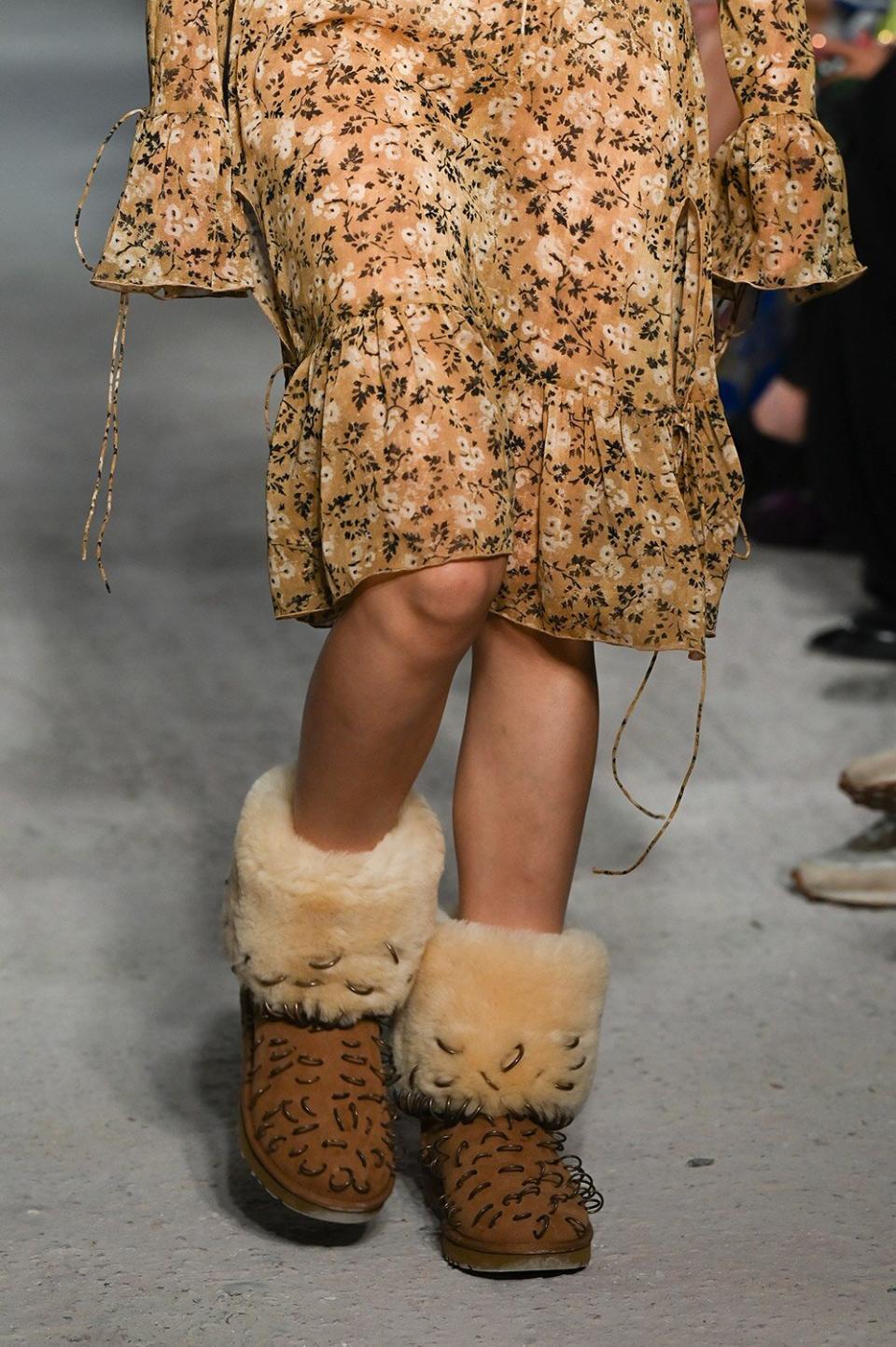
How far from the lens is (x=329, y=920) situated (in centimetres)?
131

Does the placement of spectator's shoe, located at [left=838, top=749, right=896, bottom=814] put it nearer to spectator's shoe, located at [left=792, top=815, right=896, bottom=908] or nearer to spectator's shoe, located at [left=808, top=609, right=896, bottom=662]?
spectator's shoe, located at [left=792, top=815, right=896, bottom=908]

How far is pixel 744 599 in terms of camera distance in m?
2.98

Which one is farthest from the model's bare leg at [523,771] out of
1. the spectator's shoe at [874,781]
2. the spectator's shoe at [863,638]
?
the spectator's shoe at [863,638]

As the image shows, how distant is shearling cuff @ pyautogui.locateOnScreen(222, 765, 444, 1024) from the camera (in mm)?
1309

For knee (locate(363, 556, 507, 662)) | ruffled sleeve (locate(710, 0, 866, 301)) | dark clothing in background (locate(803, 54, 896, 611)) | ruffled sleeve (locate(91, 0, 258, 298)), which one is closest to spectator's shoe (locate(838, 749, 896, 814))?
dark clothing in background (locate(803, 54, 896, 611))

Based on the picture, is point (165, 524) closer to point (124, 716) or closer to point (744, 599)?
point (124, 716)

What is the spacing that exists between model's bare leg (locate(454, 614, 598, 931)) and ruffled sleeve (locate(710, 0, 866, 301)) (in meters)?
0.34

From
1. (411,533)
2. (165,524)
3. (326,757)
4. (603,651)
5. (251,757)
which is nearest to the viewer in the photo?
(411,533)

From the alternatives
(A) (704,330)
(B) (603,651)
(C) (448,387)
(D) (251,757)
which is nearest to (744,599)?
(B) (603,651)

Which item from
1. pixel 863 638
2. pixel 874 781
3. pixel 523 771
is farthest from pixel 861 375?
pixel 523 771

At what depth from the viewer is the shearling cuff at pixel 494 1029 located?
1.35 metres

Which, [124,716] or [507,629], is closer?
[507,629]

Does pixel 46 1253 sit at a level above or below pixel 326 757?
below

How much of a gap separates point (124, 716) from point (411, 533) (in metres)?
1.45
